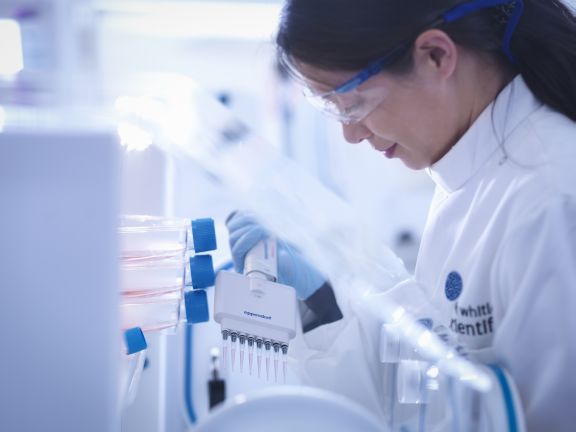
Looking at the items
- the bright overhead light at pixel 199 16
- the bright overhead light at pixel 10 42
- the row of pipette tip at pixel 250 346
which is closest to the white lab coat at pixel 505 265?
the row of pipette tip at pixel 250 346

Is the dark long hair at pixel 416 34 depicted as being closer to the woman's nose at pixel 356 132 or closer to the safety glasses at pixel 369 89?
the safety glasses at pixel 369 89

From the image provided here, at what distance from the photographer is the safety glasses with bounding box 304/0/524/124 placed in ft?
3.15

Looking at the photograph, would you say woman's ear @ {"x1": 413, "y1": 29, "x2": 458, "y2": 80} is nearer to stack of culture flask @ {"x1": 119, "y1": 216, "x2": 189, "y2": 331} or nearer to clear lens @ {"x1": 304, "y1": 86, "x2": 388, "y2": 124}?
clear lens @ {"x1": 304, "y1": 86, "x2": 388, "y2": 124}

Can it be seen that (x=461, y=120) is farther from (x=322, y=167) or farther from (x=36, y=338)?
(x=322, y=167)

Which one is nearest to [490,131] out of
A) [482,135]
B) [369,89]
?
[482,135]

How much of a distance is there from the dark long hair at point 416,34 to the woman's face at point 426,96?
0.02m

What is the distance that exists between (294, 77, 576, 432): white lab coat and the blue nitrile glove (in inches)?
3.6

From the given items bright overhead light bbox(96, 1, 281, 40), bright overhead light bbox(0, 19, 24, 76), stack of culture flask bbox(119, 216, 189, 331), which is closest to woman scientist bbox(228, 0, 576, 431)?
stack of culture flask bbox(119, 216, 189, 331)

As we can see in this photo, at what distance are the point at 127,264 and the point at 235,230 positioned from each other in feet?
0.69

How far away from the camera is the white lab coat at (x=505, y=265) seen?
2.68ft

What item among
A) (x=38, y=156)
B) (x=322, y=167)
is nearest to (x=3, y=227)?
(x=38, y=156)

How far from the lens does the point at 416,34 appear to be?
0.95 meters

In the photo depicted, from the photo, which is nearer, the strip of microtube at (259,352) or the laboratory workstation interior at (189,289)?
the laboratory workstation interior at (189,289)

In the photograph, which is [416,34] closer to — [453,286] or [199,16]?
[453,286]
